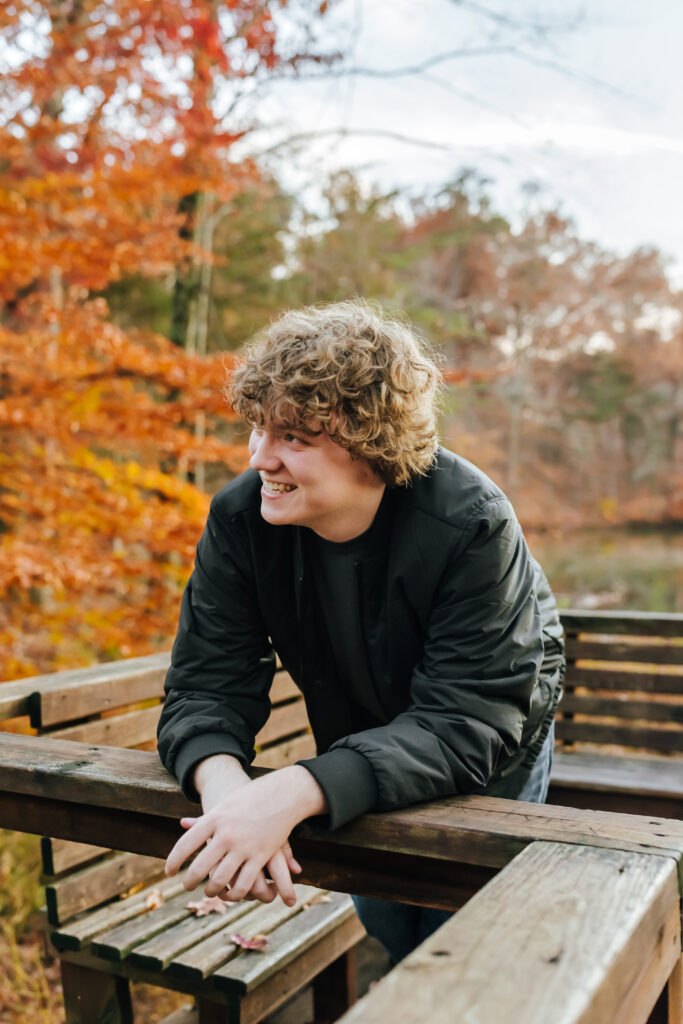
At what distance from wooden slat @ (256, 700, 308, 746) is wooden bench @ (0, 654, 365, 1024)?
0.46m

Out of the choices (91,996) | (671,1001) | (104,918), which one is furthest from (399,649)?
(91,996)

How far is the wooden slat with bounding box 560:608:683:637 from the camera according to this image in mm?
3719

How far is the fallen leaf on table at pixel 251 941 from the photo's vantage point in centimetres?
238

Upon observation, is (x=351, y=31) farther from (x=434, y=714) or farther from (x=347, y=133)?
(x=434, y=714)

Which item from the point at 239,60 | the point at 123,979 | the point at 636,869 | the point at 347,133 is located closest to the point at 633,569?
the point at 347,133

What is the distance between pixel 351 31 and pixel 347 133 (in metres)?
0.99

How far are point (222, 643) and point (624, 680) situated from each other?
2513 mm

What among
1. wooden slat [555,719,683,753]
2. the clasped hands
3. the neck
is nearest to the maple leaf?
the clasped hands

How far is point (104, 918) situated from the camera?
2.56 metres

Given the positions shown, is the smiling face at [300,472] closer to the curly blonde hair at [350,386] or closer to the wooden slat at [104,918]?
the curly blonde hair at [350,386]

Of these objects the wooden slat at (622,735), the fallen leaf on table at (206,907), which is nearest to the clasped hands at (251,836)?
the fallen leaf on table at (206,907)

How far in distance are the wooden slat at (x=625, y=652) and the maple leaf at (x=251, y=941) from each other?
1.90m

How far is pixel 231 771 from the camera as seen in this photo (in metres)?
1.46

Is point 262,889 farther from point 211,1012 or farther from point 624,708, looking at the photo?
point 624,708
